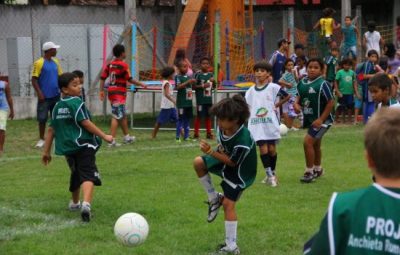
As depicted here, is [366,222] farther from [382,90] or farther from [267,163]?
[267,163]

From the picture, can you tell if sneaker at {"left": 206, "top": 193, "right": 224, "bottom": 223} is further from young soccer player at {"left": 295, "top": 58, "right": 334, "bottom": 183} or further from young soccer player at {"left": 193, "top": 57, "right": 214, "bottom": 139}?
young soccer player at {"left": 193, "top": 57, "right": 214, "bottom": 139}

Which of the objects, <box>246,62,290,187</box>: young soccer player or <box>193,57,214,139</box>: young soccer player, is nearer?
<box>246,62,290,187</box>: young soccer player

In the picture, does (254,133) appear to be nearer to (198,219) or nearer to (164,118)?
(198,219)

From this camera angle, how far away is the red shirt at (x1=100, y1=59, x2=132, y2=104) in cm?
1388

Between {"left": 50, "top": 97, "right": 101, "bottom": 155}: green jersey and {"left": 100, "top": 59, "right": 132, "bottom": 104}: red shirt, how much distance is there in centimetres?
605

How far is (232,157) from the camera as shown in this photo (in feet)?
21.2

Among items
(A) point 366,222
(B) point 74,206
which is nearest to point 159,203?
(B) point 74,206

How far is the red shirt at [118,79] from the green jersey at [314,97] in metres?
4.69

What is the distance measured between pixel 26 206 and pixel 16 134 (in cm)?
768

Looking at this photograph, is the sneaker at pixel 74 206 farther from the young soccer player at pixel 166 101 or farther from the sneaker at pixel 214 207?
the young soccer player at pixel 166 101

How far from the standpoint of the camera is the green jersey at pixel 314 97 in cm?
978

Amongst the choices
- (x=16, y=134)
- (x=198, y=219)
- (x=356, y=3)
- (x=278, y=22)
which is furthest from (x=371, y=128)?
(x=356, y=3)

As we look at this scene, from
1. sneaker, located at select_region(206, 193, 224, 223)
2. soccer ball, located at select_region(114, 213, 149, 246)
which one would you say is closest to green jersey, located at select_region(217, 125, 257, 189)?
sneaker, located at select_region(206, 193, 224, 223)

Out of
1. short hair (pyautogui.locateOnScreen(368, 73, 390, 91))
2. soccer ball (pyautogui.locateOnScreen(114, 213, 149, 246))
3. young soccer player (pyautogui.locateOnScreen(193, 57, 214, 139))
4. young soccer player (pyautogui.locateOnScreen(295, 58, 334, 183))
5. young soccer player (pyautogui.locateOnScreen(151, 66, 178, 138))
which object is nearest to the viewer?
soccer ball (pyautogui.locateOnScreen(114, 213, 149, 246))
